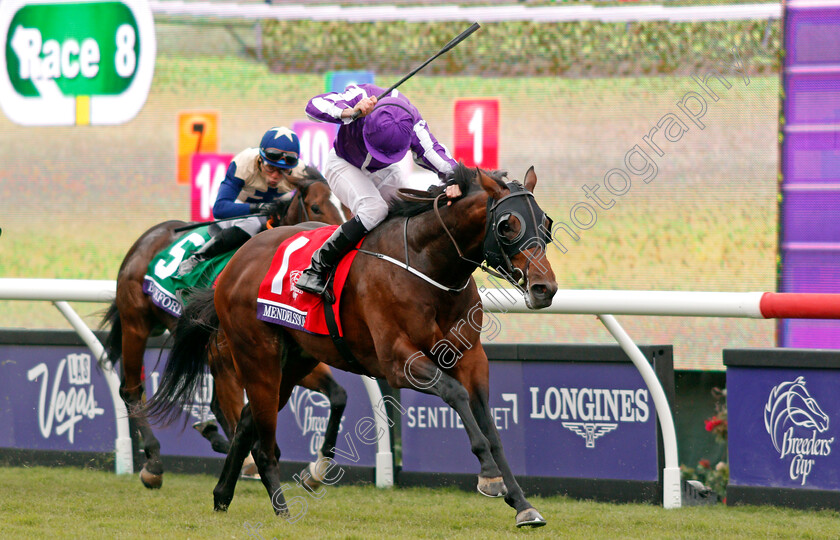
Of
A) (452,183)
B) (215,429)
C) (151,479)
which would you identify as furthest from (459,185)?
(151,479)

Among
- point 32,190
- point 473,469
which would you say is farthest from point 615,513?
point 32,190

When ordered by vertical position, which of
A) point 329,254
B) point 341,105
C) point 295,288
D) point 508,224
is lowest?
point 295,288

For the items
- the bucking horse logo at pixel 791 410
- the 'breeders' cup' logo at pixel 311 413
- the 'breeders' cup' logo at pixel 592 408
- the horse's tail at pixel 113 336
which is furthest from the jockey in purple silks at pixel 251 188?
the bucking horse logo at pixel 791 410

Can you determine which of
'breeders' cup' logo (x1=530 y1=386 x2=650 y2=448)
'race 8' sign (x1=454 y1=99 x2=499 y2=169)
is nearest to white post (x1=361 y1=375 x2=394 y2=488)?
'breeders' cup' logo (x1=530 y1=386 x2=650 y2=448)

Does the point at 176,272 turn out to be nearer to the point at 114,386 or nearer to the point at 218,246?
the point at 218,246

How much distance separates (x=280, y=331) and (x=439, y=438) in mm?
1127

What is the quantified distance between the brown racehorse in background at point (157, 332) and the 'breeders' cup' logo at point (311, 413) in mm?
397

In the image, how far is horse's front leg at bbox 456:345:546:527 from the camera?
3.31m

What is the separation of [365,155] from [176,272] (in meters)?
1.59

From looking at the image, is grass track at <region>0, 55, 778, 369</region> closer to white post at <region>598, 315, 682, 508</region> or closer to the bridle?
white post at <region>598, 315, 682, 508</region>

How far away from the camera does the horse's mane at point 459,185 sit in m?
3.48

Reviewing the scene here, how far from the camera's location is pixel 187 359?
469 cm

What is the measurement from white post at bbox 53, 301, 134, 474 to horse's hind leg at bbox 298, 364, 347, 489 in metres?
1.13

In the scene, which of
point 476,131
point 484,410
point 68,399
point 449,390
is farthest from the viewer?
point 476,131
